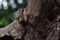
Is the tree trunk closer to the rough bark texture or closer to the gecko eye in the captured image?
the rough bark texture

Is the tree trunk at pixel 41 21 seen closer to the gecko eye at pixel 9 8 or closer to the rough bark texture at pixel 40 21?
the rough bark texture at pixel 40 21

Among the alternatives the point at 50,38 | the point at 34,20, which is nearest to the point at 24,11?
the point at 34,20

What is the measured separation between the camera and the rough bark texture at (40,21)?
99 cm

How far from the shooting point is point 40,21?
1010 mm

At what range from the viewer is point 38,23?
3.32 feet

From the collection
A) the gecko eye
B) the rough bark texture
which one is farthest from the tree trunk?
the gecko eye

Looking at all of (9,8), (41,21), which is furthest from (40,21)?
(9,8)

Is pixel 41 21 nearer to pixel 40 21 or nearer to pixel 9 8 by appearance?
pixel 40 21

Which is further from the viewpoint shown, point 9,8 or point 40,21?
point 9,8

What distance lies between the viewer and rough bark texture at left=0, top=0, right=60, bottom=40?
0.99 meters

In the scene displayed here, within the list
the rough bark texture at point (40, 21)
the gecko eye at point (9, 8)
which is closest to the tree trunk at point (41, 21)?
the rough bark texture at point (40, 21)

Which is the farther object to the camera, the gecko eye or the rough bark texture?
the gecko eye

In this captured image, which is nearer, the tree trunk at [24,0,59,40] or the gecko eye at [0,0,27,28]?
the tree trunk at [24,0,59,40]

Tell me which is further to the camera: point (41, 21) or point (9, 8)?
point (9, 8)
